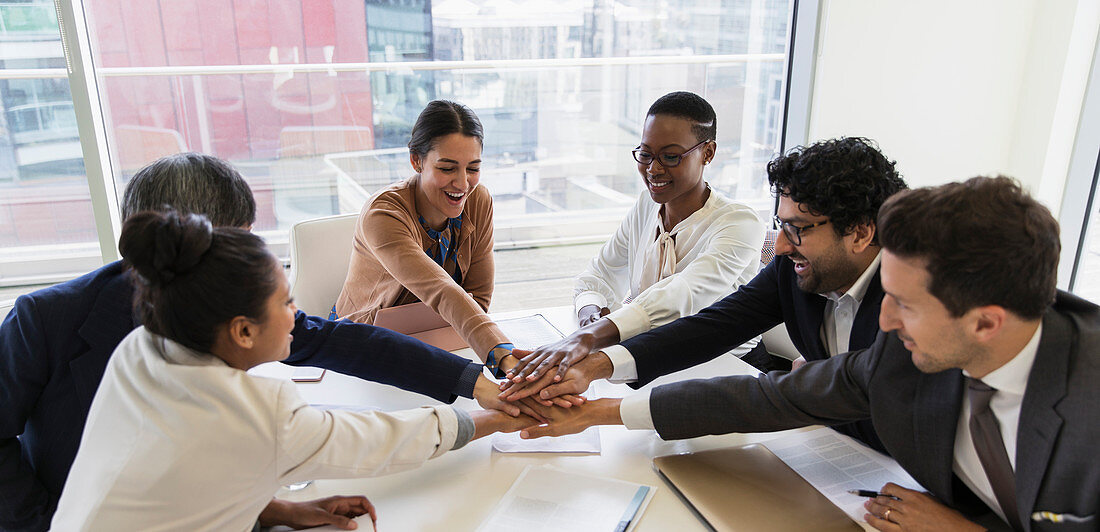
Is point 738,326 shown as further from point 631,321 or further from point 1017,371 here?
point 1017,371

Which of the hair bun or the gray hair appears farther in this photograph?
the gray hair

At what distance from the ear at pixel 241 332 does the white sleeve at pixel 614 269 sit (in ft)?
5.03

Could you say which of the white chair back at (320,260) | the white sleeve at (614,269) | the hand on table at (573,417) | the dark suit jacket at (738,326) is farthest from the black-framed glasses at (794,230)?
the white chair back at (320,260)

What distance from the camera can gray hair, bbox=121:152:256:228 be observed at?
4.57ft

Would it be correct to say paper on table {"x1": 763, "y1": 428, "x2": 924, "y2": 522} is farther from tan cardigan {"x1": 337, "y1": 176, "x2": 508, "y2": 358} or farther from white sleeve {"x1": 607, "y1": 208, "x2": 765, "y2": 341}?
tan cardigan {"x1": 337, "y1": 176, "x2": 508, "y2": 358}

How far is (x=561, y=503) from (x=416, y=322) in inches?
37.8

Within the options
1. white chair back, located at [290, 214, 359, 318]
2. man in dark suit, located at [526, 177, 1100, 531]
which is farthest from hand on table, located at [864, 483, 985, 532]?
white chair back, located at [290, 214, 359, 318]

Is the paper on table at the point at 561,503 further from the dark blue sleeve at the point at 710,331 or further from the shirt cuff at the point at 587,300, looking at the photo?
the shirt cuff at the point at 587,300

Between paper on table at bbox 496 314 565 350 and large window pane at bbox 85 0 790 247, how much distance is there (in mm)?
2420

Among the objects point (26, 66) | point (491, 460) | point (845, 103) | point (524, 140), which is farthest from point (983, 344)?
point (524, 140)

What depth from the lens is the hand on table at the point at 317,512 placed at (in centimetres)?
123

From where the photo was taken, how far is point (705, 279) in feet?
7.06

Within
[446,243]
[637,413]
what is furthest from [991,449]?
[446,243]

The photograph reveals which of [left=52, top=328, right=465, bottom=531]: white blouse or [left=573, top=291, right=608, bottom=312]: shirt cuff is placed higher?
[left=52, top=328, right=465, bottom=531]: white blouse
